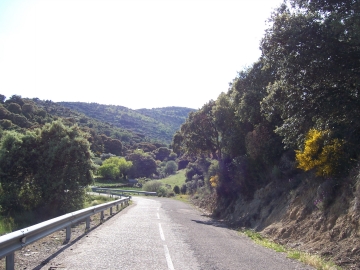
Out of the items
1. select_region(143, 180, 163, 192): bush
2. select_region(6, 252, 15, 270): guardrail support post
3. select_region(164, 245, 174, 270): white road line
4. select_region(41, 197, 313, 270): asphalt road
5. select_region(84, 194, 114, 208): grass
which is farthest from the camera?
select_region(143, 180, 163, 192): bush

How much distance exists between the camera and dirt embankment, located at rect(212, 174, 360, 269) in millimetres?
9336

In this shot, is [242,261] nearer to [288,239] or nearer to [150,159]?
[288,239]

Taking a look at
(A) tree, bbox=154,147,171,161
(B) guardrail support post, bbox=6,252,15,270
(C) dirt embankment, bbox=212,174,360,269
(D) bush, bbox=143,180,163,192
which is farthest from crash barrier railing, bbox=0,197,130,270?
(A) tree, bbox=154,147,171,161

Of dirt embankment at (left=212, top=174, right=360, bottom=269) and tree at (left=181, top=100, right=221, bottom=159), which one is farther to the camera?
tree at (left=181, top=100, right=221, bottom=159)

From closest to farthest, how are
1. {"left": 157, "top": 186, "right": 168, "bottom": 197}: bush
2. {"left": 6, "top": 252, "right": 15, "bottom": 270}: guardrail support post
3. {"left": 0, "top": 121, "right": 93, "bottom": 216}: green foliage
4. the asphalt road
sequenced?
{"left": 6, "top": 252, "right": 15, "bottom": 270}: guardrail support post, the asphalt road, {"left": 0, "top": 121, "right": 93, "bottom": 216}: green foliage, {"left": 157, "top": 186, "right": 168, "bottom": 197}: bush

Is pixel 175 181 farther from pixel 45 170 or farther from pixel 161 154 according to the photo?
pixel 45 170

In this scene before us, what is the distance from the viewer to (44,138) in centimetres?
2269

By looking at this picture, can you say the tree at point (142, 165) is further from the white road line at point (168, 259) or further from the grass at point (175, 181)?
the white road line at point (168, 259)

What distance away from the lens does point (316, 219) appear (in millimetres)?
11930

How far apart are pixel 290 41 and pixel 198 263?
21.3 ft

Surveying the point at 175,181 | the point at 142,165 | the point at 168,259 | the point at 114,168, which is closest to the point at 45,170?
the point at 168,259

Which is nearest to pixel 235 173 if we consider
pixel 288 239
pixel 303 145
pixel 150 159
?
pixel 303 145

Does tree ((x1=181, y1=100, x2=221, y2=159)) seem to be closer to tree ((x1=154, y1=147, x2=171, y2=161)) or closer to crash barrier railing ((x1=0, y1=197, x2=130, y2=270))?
crash barrier railing ((x1=0, y1=197, x2=130, y2=270))

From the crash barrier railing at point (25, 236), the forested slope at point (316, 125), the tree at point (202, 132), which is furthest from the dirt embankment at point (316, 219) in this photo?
the tree at point (202, 132)
